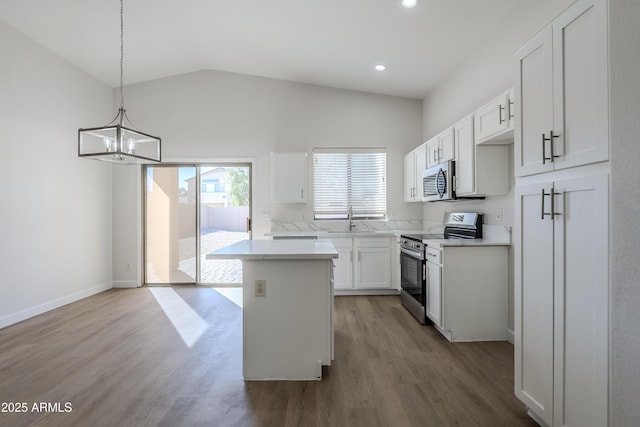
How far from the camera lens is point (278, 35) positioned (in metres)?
3.91

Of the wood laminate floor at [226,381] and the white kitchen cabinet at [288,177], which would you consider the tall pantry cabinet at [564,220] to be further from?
the white kitchen cabinet at [288,177]

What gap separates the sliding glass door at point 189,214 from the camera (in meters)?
5.40

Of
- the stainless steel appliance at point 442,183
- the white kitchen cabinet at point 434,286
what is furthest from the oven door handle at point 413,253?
the stainless steel appliance at point 442,183

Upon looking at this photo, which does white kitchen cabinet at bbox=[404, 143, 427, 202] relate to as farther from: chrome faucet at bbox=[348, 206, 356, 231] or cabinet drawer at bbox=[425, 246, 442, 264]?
cabinet drawer at bbox=[425, 246, 442, 264]

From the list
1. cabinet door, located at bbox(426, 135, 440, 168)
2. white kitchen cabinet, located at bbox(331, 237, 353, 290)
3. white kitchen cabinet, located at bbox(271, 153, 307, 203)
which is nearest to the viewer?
cabinet door, located at bbox(426, 135, 440, 168)

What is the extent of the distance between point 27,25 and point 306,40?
318cm

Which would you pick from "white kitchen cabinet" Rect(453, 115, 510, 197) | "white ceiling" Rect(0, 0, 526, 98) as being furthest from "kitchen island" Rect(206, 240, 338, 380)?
"white ceiling" Rect(0, 0, 526, 98)

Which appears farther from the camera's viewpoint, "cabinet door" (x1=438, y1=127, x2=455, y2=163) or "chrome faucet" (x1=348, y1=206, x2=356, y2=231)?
"chrome faucet" (x1=348, y1=206, x2=356, y2=231)

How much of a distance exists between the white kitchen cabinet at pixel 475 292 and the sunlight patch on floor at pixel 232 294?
2669mm

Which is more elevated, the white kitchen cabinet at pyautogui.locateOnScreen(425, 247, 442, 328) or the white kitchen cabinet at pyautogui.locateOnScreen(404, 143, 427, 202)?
the white kitchen cabinet at pyautogui.locateOnScreen(404, 143, 427, 202)

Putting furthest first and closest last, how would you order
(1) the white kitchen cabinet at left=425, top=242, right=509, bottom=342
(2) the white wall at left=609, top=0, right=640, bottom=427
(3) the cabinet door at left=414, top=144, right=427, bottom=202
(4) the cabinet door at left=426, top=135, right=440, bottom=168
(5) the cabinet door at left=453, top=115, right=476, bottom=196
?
1. (3) the cabinet door at left=414, top=144, right=427, bottom=202
2. (4) the cabinet door at left=426, top=135, right=440, bottom=168
3. (5) the cabinet door at left=453, top=115, right=476, bottom=196
4. (1) the white kitchen cabinet at left=425, top=242, right=509, bottom=342
5. (2) the white wall at left=609, top=0, right=640, bottom=427

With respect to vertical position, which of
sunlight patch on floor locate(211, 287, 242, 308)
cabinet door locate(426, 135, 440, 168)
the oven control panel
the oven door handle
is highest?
cabinet door locate(426, 135, 440, 168)

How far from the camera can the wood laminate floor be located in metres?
1.91

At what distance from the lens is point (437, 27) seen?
3.30m
